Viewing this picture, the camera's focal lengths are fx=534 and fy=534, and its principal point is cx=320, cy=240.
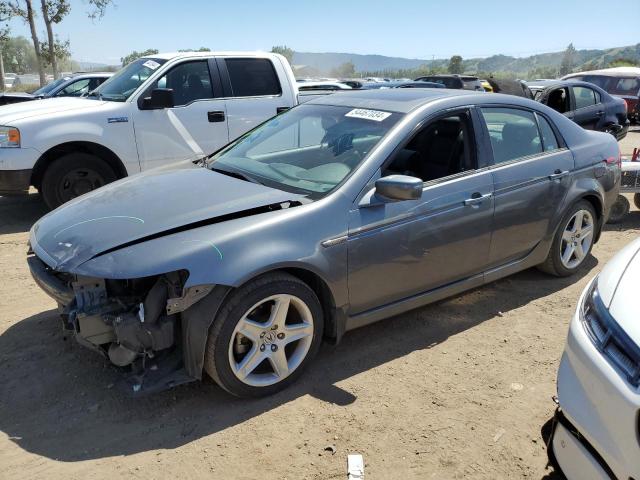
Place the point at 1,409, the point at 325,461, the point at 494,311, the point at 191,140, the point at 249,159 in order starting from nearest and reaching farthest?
1. the point at 325,461
2. the point at 1,409
3. the point at 249,159
4. the point at 494,311
5. the point at 191,140

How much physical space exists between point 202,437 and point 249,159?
1944 millimetres

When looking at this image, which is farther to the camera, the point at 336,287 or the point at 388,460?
the point at 336,287

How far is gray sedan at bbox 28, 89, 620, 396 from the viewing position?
2.75 m

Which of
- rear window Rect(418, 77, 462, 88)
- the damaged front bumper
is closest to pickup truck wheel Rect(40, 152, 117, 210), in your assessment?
the damaged front bumper

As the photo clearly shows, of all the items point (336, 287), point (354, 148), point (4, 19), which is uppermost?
point (4, 19)

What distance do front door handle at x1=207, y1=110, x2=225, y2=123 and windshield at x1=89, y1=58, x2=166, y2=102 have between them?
85cm

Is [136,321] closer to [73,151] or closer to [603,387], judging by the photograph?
[603,387]

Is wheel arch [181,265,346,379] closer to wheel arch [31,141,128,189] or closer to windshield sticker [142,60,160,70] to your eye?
wheel arch [31,141,128,189]

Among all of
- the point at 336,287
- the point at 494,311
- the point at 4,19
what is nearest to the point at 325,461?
the point at 336,287

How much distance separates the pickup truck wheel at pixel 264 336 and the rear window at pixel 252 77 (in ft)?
15.2

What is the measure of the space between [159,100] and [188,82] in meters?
0.63

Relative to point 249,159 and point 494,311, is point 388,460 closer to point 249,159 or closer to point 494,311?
point 494,311

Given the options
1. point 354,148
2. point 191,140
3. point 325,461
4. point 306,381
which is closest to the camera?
point 325,461

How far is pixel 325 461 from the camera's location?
8.56ft
